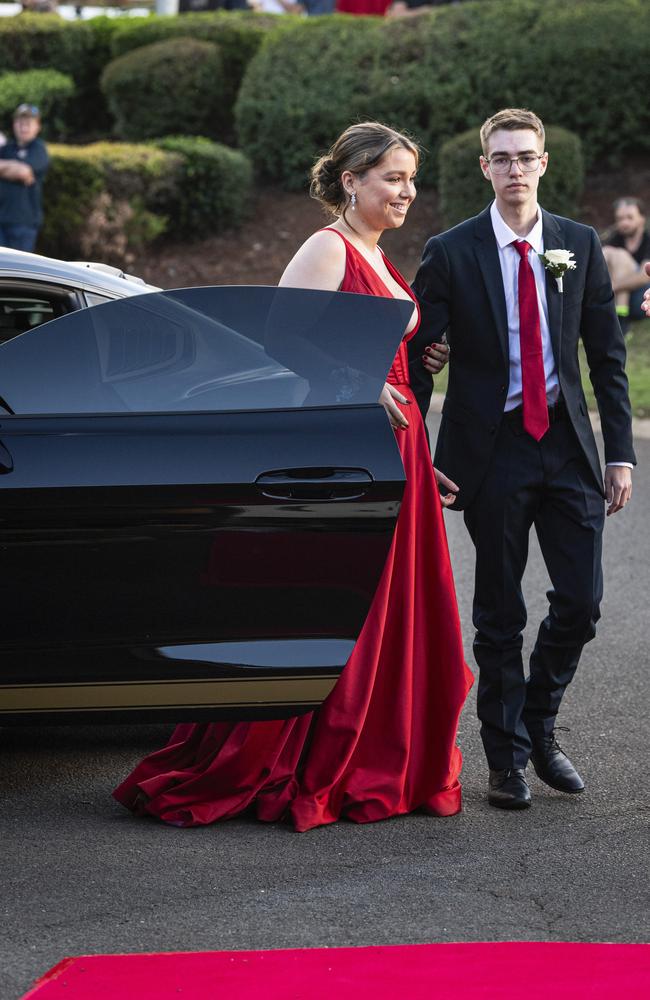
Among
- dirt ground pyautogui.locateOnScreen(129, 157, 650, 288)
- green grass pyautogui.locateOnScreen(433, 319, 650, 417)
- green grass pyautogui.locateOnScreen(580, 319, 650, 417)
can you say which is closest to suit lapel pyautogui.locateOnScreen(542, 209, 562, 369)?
green grass pyautogui.locateOnScreen(580, 319, 650, 417)

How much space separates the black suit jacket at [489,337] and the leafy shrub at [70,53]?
1715cm

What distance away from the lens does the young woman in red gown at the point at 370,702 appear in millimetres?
4504

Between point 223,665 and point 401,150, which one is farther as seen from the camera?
point 401,150

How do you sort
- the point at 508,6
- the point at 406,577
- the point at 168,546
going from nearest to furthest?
the point at 168,546 → the point at 406,577 → the point at 508,6

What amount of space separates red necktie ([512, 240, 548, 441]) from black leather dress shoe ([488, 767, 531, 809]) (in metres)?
1.05

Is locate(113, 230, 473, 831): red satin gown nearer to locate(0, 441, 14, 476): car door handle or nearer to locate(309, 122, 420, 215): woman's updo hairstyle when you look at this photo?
locate(309, 122, 420, 215): woman's updo hairstyle

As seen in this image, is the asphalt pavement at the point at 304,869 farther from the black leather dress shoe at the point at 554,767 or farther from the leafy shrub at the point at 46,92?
the leafy shrub at the point at 46,92

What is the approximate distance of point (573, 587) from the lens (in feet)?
15.5

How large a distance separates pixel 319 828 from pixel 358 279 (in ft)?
5.39

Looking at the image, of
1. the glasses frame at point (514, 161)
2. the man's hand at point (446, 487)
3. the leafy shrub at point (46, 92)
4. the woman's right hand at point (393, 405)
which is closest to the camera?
the woman's right hand at point (393, 405)

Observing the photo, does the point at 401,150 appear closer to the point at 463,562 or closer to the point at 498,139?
the point at 498,139

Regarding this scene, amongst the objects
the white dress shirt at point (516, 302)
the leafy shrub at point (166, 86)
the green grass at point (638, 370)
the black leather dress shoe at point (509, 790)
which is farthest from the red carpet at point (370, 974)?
the leafy shrub at point (166, 86)

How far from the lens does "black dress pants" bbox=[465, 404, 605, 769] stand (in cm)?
470

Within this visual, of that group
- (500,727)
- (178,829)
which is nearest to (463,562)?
(500,727)
